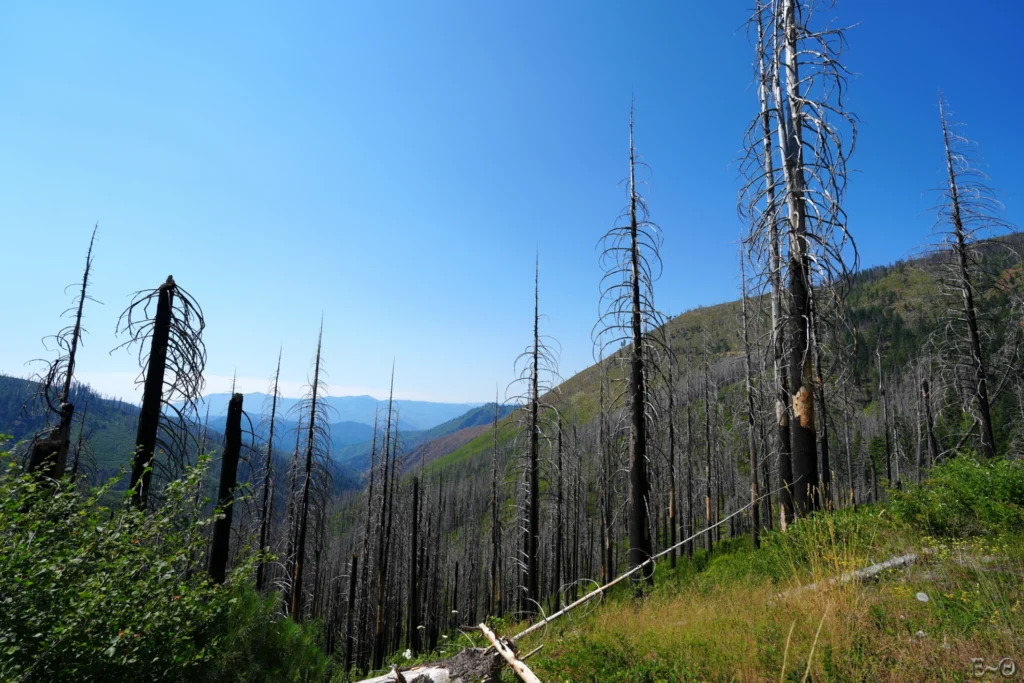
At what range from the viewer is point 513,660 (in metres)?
3.91

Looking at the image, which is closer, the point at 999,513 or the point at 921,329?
the point at 999,513

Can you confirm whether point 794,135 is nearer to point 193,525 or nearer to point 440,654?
point 440,654

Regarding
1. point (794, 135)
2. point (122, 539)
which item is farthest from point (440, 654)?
point (794, 135)

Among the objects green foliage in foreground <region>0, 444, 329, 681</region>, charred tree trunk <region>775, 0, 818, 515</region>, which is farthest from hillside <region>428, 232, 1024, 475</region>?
green foliage in foreground <region>0, 444, 329, 681</region>

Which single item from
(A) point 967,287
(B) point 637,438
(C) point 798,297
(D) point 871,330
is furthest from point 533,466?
(D) point 871,330

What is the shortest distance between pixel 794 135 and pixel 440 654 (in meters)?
10.3

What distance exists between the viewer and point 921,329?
98.2m

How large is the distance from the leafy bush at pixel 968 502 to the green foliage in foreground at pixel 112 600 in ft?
30.6

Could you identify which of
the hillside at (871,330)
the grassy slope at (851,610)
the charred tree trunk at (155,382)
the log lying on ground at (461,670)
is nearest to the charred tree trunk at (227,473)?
the charred tree trunk at (155,382)

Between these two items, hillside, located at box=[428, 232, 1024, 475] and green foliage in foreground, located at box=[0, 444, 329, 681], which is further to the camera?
hillside, located at box=[428, 232, 1024, 475]
